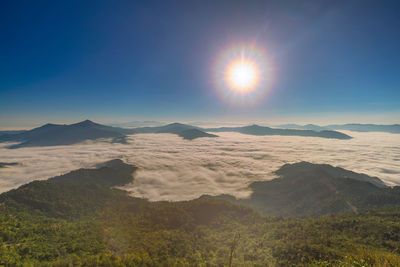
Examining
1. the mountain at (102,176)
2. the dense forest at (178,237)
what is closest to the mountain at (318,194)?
the dense forest at (178,237)

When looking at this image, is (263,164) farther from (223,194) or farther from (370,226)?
(370,226)

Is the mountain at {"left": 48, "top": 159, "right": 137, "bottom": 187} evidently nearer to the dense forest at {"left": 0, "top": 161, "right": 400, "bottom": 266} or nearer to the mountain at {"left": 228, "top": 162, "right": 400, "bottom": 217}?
the dense forest at {"left": 0, "top": 161, "right": 400, "bottom": 266}

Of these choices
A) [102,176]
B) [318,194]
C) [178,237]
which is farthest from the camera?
[102,176]

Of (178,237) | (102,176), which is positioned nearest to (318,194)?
(178,237)

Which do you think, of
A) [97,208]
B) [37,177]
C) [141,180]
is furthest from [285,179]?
[37,177]

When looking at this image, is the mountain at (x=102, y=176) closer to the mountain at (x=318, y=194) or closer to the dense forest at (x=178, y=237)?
the dense forest at (x=178, y=237)

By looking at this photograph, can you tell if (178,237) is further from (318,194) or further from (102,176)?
(102,176)
